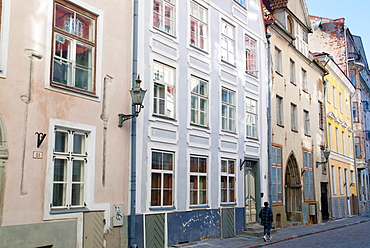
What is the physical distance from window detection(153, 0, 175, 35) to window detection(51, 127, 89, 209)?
499 centimetres

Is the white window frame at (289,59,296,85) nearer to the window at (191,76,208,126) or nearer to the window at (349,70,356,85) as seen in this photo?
the window at (191,76,208,126)

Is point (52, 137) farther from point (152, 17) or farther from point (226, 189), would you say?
Answer: point (226, 189)

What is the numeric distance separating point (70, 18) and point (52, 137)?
3117 mm

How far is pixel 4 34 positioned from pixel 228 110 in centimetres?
1014

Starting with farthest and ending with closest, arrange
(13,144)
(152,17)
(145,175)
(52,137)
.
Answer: (152,17)
(145,175)
(52,137)
(13,144)

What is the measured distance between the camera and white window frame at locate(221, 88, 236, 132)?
56.6 feet

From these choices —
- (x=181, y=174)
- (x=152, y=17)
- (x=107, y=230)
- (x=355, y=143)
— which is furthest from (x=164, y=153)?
(x=355, y=143)

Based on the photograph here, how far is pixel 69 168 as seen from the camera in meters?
10.5

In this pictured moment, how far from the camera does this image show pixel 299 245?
15.1m

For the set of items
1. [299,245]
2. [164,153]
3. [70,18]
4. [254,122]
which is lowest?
[299,245]

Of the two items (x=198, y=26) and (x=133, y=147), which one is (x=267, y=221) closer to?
(x=133, y=147)

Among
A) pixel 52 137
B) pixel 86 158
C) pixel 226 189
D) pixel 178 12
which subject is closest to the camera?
pixel 52 137

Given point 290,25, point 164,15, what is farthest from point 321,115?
point 164,15

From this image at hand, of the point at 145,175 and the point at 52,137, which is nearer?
the point at 52,137
